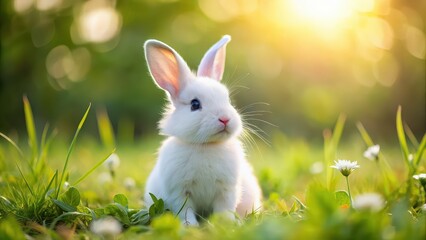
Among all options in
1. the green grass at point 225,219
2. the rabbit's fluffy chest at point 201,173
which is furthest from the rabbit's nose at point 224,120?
the green grass at point 225,219

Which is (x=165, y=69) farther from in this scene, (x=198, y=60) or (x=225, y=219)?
(x=198, y=60)

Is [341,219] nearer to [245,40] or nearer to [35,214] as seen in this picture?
[35,214]

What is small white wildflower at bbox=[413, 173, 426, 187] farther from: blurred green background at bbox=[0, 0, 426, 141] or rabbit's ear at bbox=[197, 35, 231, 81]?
blurred green background at bbox=[0, 0, 426, 141]

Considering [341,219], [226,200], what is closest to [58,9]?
[226,200]

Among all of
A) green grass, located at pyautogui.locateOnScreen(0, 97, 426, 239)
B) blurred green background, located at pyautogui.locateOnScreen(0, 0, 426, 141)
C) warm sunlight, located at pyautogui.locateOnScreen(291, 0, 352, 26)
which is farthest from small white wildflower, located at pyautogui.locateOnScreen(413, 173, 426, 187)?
blurred green background, located at pyautogui.locateOnScreen(0, 0, 426, 141)

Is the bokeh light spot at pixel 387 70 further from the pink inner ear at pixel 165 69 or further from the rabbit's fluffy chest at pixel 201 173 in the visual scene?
the rabbit's fluffy chest at pixel 201 173

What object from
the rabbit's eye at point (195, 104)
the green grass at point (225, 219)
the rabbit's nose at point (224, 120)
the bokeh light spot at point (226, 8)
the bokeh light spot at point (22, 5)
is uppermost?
the bokeh light spot at point (226, 8)
